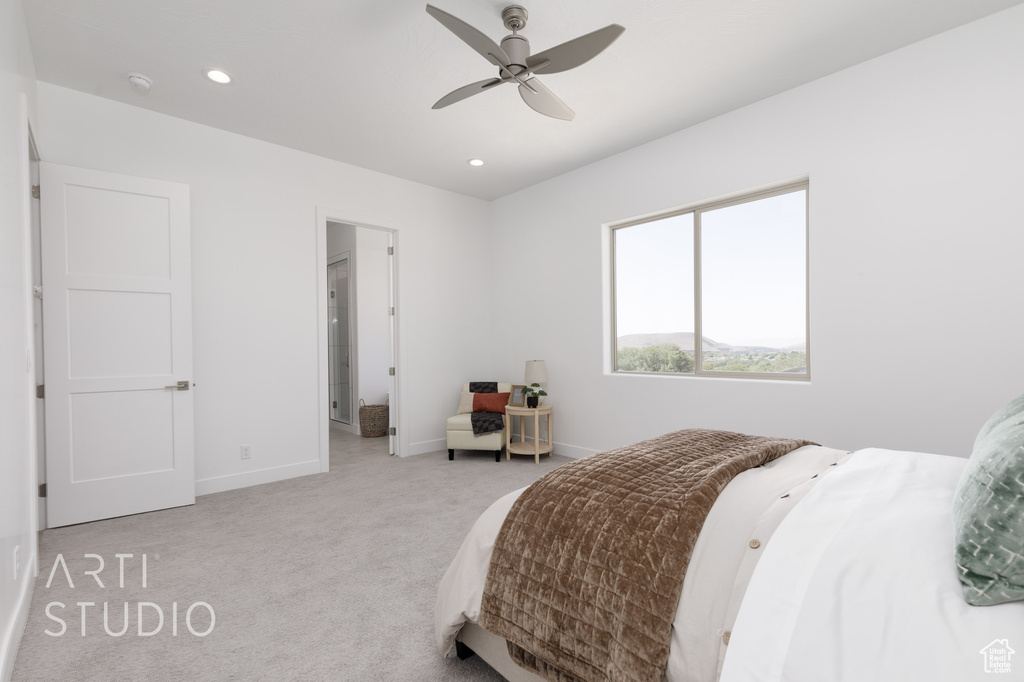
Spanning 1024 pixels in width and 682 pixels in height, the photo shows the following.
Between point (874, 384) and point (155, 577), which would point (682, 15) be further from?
point (155, 577)

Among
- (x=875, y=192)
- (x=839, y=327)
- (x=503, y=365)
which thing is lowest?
(x=503, y=365)

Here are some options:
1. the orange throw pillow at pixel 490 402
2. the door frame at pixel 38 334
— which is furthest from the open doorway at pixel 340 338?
the door frame at pixel 38 334

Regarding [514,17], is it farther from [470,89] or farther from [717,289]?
[717,289]

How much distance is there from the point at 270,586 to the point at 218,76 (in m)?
3.02

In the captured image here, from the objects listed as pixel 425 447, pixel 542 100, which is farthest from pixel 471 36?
pixel 425 447

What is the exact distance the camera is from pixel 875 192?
9.52ft

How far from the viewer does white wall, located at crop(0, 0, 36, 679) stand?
174cm

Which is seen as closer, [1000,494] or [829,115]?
[1000,494]

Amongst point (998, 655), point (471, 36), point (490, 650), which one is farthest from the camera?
point (471, 36)

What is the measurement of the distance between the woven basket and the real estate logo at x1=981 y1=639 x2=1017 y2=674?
5757mm

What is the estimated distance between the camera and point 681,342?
4.11 meters

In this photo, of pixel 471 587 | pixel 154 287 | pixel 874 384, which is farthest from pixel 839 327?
pixel 154 287

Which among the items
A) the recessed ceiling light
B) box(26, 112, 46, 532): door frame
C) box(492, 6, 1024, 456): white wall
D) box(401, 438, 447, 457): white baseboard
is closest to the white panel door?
box(26, 112, 46, 532): door frame

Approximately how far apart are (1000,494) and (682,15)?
2555 millimetres
